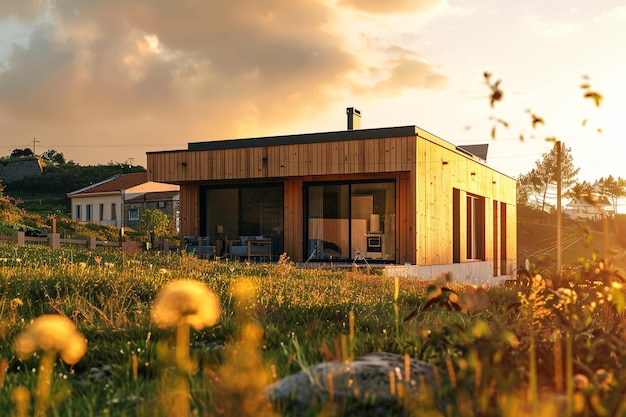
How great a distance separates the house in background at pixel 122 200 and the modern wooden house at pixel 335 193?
23326 millimetres

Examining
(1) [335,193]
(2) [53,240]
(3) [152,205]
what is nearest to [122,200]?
(3) [152,205]

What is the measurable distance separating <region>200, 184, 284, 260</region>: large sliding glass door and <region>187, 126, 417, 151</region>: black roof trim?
1.30 meters

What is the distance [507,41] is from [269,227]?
1212 centimetres

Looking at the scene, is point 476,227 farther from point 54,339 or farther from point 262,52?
point 54,339

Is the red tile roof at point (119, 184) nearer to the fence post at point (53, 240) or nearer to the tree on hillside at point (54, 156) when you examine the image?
the tree on hillside at point (54, 156)

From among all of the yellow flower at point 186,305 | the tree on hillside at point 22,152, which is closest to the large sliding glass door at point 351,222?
the yellow flower at point 186,305

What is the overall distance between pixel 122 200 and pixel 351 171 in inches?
1305

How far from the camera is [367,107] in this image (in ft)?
73.3

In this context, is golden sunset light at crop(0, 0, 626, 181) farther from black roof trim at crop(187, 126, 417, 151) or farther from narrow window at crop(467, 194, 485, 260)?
narrow window at crop(467, 194, 485, 260)

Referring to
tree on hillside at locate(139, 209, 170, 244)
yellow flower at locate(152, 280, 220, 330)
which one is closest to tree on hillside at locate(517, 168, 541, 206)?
tree on hillside at locate(139, 209, 170, 244)

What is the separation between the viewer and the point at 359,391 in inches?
108

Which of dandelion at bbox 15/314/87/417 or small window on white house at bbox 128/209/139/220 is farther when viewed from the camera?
small window on white house at bbox 128/209/139/220

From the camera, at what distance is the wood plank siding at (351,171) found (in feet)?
56.4

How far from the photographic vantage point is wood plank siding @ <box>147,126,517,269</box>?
56.4 feet
